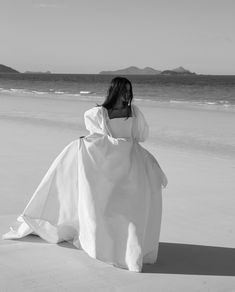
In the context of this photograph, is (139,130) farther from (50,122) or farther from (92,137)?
(50,122)

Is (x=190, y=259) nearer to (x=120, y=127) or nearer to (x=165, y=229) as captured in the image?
(x=165, y=229)

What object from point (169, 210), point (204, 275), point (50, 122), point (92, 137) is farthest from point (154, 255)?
point (50, 122)

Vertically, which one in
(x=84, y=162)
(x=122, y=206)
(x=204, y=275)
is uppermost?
(x=84, y=162)

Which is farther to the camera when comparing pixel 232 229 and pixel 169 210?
pixel 169 210

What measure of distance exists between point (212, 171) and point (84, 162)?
499cm

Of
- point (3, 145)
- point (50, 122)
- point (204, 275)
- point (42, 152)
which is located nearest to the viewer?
point (204, 275)

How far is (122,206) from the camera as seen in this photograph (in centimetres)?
464

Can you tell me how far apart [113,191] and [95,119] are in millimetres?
607

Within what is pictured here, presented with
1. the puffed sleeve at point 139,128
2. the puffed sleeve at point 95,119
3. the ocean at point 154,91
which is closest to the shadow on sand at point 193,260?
the puffed sleeve at point 139,128

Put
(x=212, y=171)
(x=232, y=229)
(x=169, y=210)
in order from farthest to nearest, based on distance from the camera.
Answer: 1. (x=212, y=171)
2. (x=169, y=210)
3. (x=232, y=229)

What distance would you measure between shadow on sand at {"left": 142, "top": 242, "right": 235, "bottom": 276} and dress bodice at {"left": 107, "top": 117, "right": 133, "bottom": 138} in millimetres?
1080

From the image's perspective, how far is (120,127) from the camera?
4.83 metres

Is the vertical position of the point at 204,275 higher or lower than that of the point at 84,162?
lower

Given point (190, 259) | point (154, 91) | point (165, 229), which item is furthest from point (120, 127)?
point (154, 91)
